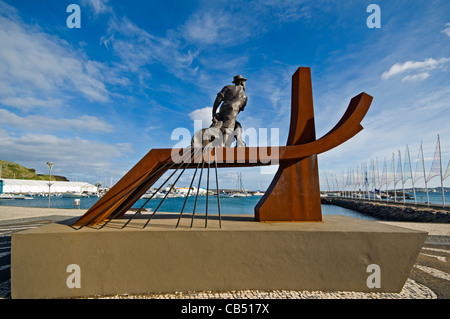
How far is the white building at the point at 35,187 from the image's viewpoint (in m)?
62.7

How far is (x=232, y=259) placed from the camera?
187 inches

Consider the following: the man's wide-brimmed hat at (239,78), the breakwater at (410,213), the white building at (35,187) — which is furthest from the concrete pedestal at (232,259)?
the white building at (35,187)

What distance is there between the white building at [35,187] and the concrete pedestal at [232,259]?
257ft

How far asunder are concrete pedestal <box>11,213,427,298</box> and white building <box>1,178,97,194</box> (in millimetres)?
78197

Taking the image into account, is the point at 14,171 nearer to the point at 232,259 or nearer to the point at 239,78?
the point at 239,78

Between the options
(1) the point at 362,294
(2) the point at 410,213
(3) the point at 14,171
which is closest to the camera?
(1) the point at 362,294

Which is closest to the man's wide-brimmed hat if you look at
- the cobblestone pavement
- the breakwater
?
the cobblestone pavement

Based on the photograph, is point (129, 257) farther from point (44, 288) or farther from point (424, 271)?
point (424, 271)

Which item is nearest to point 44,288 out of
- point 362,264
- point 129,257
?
point 129,257

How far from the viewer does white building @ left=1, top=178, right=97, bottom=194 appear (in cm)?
6268

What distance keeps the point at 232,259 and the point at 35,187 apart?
89.7 meters

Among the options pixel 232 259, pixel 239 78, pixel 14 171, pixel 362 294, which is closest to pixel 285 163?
pixel 232 259

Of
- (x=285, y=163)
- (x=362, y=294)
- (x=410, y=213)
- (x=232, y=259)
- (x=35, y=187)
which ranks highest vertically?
(x=285, y=163)
